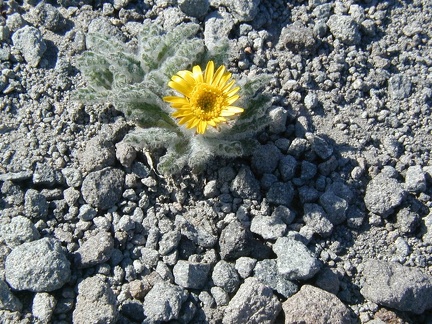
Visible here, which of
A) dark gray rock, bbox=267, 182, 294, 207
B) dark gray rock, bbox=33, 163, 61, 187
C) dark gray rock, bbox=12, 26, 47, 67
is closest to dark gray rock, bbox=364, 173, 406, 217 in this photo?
dark gray rock, bbox=267, 182, 294, 207

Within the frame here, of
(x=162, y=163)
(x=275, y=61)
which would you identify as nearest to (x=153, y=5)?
(x=275, y=61)

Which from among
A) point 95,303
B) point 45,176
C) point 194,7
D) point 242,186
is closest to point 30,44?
point 45,176

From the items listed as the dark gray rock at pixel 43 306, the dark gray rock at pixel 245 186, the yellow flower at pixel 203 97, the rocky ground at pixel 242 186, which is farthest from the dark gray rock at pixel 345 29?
the dark gray rock at pixel 43 306

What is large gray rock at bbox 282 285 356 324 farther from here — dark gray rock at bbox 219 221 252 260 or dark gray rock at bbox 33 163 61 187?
dark gray rock at bbox 33 163 61 187

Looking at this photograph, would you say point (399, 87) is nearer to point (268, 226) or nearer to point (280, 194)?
point (280, 194)

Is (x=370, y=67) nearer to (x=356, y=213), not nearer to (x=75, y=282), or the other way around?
(x=356, y=213)

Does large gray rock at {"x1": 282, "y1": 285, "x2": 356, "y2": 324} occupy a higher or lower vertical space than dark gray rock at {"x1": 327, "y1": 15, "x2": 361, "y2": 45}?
lower
